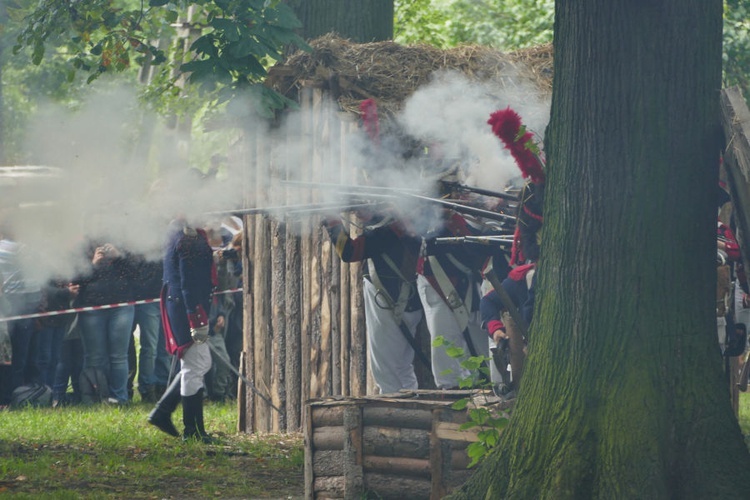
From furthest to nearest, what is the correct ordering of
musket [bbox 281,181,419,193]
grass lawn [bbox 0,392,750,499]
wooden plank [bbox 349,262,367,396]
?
wooden plank [bbox 349,262,367,396]
musket [bbox 281,181,419,193]
grass lawn [bbox 0,392,750,499]

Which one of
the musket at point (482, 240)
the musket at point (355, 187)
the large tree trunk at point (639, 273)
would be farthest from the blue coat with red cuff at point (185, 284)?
the large tree trunk at point (639, 273)

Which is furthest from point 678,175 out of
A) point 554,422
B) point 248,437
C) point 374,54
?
point 248,437

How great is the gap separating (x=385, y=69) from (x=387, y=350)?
2.32m

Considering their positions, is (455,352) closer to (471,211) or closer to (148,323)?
(471,211)

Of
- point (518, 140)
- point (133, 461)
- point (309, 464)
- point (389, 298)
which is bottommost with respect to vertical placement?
point (133, 461)

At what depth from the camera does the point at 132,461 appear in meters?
8.98

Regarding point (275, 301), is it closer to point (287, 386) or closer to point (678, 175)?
point (287, 386)

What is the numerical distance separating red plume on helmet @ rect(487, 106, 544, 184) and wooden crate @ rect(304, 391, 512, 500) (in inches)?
53.5

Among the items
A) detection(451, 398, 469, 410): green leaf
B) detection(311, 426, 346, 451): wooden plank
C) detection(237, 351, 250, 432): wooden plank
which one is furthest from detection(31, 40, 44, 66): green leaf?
detection(451, 398, 469, 410): green leaf

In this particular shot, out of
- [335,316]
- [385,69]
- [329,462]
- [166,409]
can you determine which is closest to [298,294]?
[335,316]

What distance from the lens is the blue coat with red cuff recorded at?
386 inches

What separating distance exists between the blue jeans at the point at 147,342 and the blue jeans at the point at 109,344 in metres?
0.32

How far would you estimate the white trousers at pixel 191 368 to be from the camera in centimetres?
987

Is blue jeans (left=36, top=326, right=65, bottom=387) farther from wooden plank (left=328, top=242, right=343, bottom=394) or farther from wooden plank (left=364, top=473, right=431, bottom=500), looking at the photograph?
wooden plank (left=364, top=473, right=431, bottom=500)
